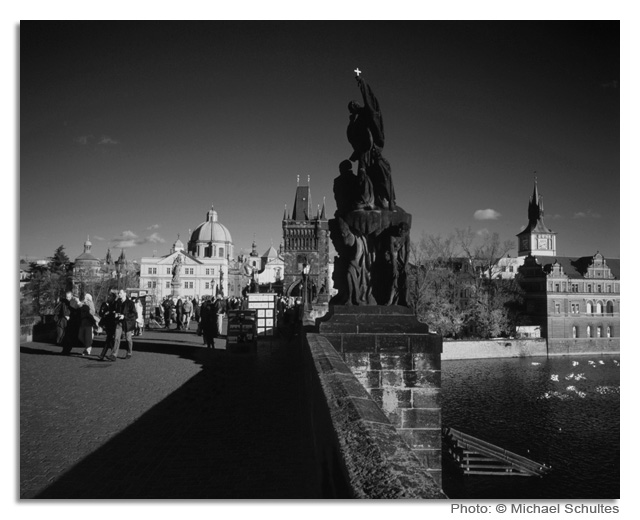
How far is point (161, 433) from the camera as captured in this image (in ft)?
19.7

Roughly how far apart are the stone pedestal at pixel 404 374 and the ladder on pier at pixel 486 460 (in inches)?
592

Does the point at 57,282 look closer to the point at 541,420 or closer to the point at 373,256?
the point at 541,420

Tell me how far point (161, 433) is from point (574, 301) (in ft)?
213

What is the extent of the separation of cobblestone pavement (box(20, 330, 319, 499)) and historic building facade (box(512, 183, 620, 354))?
53.5 m

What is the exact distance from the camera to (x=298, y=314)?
19.5 m

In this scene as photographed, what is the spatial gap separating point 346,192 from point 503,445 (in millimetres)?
20872

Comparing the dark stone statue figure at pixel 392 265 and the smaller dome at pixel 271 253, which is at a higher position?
the smaller dome at pixel 271 253

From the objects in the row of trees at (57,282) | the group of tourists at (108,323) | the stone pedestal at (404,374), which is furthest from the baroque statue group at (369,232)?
the row of trees at (57,282)

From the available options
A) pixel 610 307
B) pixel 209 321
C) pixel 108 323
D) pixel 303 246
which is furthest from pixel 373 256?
pixel 303 246

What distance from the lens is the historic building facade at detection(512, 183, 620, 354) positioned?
55.6 meters

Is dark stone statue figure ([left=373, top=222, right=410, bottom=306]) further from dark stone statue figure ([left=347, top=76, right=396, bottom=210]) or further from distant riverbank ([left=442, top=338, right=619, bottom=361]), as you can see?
distant riverbank ([left=442, top=338, right=619, bottom=361])

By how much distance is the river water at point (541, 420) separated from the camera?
64.0 feet

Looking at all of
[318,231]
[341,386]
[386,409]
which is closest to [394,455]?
[341,386]

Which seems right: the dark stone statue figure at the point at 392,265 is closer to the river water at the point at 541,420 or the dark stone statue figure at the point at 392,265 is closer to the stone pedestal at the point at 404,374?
the stone pedestal at the point at 404,374
